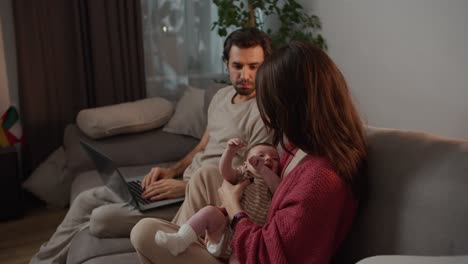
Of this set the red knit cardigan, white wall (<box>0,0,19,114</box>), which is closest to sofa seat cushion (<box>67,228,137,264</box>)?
the red knit cardigan

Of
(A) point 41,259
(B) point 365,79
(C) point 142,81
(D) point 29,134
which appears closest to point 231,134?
(B) point 365,79

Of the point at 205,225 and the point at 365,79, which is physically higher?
the point at 365,79

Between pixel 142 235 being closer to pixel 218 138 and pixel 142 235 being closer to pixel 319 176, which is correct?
pixel 319 176

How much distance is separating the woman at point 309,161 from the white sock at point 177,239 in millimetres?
140

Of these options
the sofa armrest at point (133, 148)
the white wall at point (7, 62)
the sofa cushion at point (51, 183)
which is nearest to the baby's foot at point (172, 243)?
the sofa armrest at point (133, 148)

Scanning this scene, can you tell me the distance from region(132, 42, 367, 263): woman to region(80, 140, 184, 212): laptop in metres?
0.66

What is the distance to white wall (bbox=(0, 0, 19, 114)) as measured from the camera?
3.09 metres

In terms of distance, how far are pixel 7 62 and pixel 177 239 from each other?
8.17 ft

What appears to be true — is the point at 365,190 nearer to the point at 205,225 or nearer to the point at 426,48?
the point at 205,225

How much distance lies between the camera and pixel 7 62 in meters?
3.21

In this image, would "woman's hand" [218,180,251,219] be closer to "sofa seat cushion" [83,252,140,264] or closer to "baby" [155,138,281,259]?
"baby" [155,138,281,259]

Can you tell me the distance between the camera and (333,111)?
3.92 ft

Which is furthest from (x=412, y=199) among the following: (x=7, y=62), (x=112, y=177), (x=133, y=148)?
(x=7, y=62)

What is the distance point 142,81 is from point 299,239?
2.54 m
